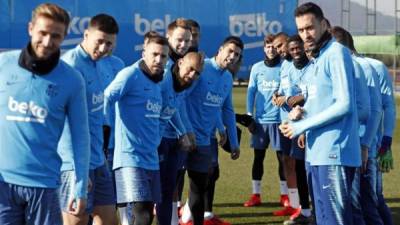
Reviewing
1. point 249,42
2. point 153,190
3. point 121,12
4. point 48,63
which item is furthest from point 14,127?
point 249,42

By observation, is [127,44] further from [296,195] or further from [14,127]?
[14,127]

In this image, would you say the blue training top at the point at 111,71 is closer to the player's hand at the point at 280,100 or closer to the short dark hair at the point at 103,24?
the short dark hair at the point at 103,24

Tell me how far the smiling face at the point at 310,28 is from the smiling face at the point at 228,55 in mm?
2461

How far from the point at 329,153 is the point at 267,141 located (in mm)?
4583

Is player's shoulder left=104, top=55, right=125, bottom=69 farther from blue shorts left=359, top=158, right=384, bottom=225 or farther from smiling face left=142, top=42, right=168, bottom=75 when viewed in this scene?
blue shorts left=359, top=158, right=384, bottom=225

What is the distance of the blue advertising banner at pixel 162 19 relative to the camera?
32.2 m

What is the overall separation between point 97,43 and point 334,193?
2.00 meters

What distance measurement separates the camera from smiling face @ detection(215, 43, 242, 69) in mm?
8531

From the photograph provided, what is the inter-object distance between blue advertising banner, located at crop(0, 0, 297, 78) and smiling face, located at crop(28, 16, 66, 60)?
27884mm

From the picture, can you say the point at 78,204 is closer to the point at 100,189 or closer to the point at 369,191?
the point at 100,189

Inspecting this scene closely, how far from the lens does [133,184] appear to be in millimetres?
6742

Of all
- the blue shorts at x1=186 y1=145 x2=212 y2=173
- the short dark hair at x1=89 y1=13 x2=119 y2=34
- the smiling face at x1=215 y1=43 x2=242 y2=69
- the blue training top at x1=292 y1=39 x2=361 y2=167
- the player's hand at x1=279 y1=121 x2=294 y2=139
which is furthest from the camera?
the smiling face at x1=215 y1=43 x2=242 y2=69

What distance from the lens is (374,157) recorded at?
7.48 m

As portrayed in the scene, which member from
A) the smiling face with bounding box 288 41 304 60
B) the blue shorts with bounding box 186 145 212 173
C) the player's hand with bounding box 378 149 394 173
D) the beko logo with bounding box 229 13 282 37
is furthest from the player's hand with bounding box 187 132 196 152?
the beko logo with bounding box 229 13 282 37
